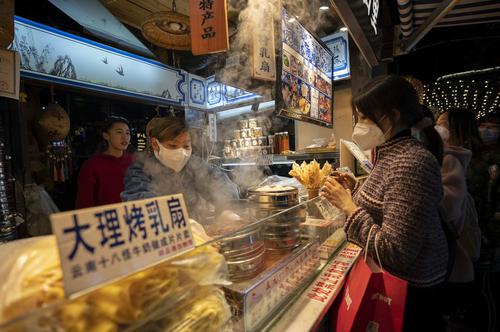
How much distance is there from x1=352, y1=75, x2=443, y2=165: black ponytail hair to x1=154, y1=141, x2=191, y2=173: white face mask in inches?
64.1

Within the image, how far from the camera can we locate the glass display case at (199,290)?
23.3 inches

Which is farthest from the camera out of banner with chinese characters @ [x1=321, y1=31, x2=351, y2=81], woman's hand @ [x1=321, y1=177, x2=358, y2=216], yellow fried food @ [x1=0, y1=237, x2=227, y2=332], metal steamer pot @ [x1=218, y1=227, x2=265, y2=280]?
banner with chinese characters @ [x1=321, y1=31, x2=351, y2=81]

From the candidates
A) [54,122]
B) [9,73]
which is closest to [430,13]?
[9,73]

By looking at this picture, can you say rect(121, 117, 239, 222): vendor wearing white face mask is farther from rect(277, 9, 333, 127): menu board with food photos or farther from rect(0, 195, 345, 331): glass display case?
rect(277, 9, 333, 127): menu board with food photos

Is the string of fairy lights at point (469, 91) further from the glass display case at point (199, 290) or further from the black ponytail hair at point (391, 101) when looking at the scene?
the glass display case at point (199, 290)

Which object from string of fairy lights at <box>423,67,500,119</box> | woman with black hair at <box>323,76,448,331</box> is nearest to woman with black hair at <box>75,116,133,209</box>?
woman with black hair at <box>323,76,448,331</box>

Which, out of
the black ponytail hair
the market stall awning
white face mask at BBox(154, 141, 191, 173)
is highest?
the market stall awning

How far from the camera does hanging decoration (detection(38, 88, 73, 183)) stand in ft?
11.2

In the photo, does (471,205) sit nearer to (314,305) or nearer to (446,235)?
(446,235)

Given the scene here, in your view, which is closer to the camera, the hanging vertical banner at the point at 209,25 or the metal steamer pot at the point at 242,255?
the metal steamer pot at the point at 242,255

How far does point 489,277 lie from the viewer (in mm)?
3443

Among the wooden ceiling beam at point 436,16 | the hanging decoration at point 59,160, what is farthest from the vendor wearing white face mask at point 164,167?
the wooden ceiling beam at point 436,16

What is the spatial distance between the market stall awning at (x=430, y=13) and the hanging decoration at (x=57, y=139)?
182 inches

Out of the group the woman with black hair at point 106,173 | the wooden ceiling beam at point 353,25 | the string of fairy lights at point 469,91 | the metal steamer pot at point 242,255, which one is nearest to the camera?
the metal steamer pot at point 242,255
